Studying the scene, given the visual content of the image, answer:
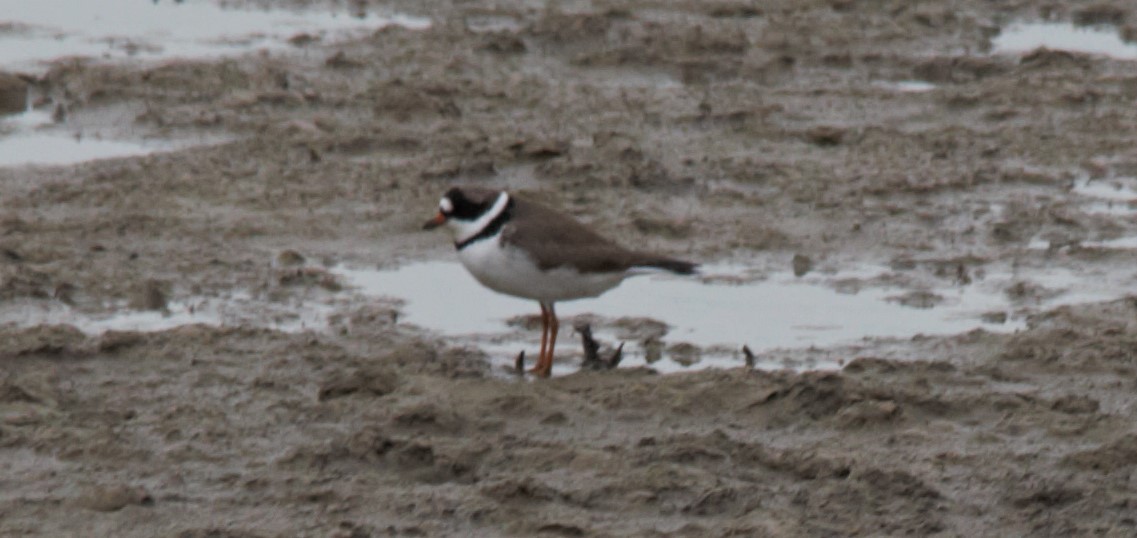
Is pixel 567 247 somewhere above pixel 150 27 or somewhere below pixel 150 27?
above

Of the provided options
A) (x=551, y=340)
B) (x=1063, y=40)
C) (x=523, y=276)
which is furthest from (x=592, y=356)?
(x=1063, y=40)

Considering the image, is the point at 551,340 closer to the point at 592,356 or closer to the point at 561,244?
the point at 592,356

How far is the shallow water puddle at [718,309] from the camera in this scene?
8.91m

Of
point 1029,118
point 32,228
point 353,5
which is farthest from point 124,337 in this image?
point 353,5

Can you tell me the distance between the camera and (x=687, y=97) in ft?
42.0

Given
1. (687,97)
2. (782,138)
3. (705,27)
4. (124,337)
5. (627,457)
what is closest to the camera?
(627,457)

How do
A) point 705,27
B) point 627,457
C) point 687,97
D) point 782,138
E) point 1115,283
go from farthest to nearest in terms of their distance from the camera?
1. point 705,27
2. point 687,97
3. point 782,138
4. point 1115,283
5. point 627,457

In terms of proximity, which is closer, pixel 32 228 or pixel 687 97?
pixel 32 228

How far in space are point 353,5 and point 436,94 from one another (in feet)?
9.26

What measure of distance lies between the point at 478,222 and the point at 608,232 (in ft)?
5.67


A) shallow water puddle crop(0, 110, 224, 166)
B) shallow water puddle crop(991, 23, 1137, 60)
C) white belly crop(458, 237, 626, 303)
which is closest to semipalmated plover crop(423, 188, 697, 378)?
white belly crop(458, 237, 626, 303)

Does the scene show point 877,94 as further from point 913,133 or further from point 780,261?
point 780,261

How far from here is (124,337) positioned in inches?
325

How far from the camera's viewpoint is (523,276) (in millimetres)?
8500
